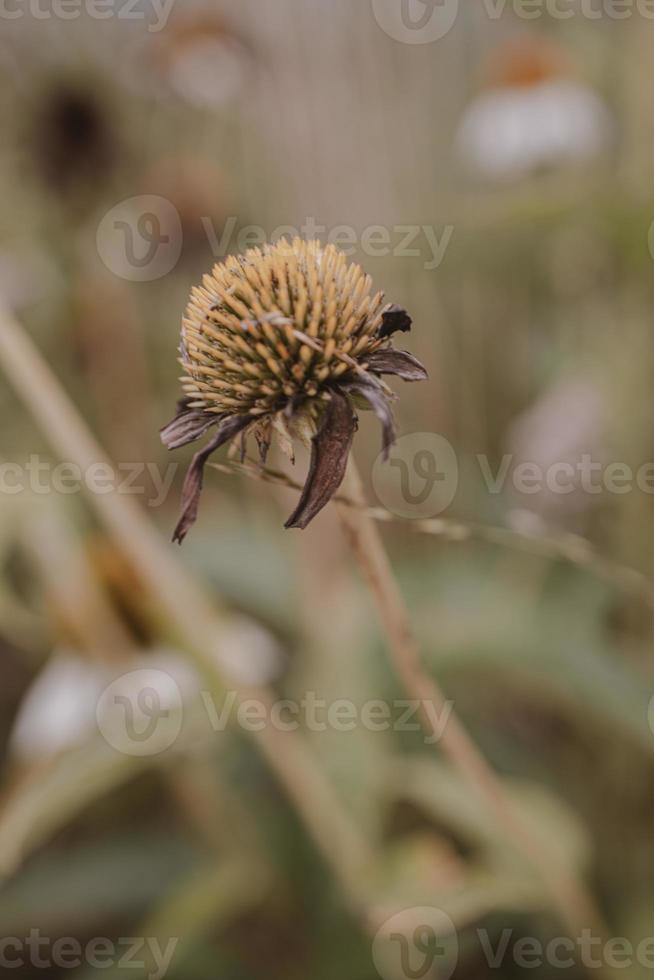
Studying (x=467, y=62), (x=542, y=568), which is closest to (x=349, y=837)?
(x=542, y=568)

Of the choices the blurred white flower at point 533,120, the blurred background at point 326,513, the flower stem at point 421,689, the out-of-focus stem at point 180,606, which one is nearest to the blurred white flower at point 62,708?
the blurred background at point 326,513

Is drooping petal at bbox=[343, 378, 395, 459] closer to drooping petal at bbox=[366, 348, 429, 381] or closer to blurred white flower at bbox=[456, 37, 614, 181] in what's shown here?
drooping petal at bbox=[366, 348, 429, 381]

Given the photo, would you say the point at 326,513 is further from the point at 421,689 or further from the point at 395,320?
the point at 395,320

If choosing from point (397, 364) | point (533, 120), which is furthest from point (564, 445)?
point (397, 364)

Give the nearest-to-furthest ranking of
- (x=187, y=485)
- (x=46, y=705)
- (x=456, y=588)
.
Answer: (x=187, y=485) → (x=46, y=705) → (x=456, y=588)

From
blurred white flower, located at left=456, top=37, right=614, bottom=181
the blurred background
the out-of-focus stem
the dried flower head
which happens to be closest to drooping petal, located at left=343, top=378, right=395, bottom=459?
the dried flower head

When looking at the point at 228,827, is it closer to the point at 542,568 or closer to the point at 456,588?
the point at 456,588
